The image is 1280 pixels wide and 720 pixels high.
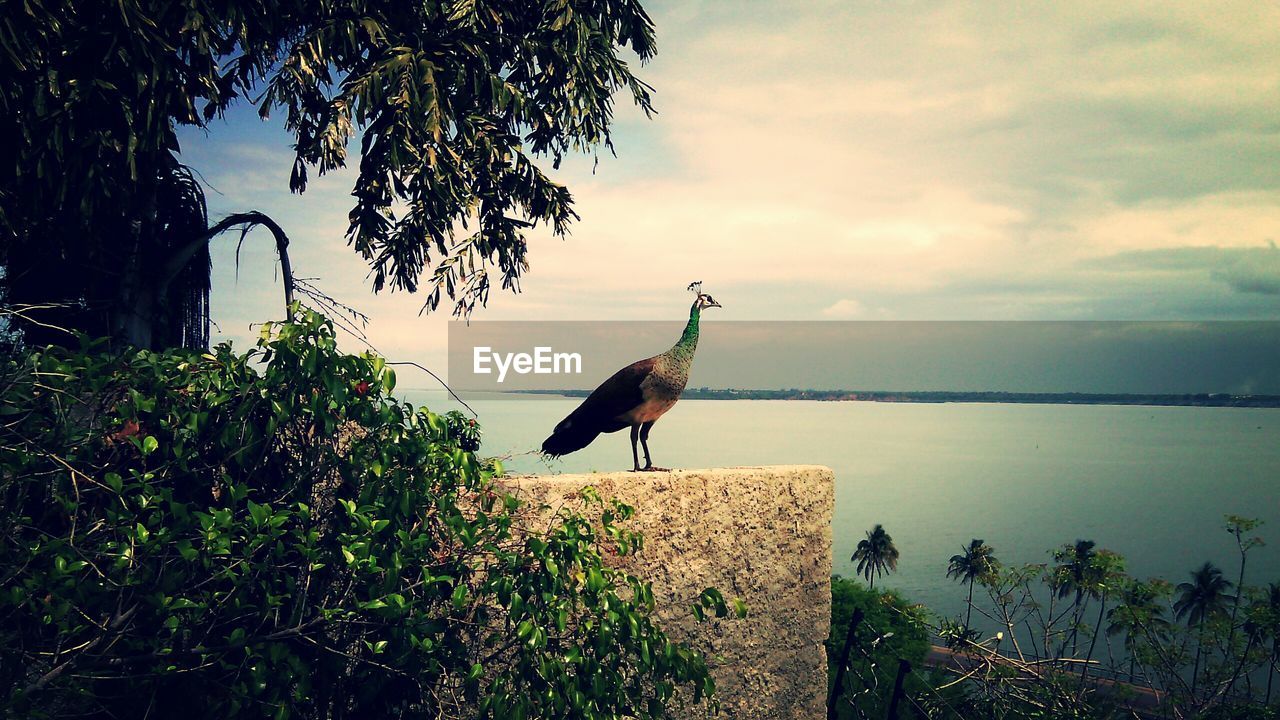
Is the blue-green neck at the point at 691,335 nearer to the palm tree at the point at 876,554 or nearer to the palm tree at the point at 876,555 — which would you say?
the palm tree at the point at 876,555

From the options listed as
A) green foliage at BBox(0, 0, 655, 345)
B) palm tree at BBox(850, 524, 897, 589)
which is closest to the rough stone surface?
green foliage at BBox(0, 0, 655, 345)

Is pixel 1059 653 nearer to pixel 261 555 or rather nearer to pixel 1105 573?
pixel 1105 573

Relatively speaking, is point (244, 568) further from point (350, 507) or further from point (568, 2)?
point (568, 2)

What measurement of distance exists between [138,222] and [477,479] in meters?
8.61

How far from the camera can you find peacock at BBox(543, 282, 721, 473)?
6355 millimetres

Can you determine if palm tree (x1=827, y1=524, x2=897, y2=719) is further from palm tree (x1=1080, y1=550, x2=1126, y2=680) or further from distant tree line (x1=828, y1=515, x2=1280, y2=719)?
palm tree (x1=1080, y1=550, x2=1126, y2=680)

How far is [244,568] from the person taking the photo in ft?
12.0

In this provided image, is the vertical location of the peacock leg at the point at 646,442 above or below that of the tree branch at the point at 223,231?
below

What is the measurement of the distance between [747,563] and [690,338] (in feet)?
6.19

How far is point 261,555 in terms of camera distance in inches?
165

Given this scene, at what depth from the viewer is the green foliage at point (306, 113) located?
24.6 ft

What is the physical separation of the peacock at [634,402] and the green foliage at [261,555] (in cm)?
197

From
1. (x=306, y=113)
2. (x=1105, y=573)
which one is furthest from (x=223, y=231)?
(x=1105, y=573)

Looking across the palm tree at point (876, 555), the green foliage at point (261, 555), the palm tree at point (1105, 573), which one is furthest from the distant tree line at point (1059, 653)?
the palm tree at point (876, 555)
